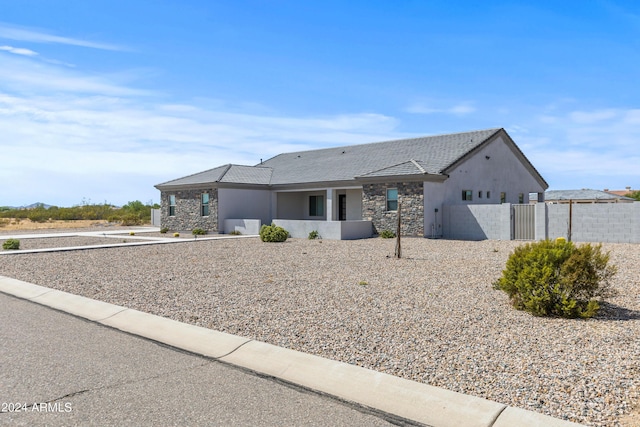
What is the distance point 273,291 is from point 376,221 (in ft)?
56.6

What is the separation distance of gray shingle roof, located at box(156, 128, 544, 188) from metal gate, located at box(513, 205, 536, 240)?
14.4 ft

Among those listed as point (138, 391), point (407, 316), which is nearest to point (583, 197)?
point (407, 316)

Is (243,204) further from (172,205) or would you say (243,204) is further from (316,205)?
(172,205)

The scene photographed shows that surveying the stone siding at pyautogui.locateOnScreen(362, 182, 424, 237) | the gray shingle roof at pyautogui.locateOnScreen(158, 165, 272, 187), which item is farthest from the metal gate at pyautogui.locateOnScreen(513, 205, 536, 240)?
the gray shingle roof at pyautogui.locateOnScreen(158, 165, 272, 187)

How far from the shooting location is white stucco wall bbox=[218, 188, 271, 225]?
31641 millimetres

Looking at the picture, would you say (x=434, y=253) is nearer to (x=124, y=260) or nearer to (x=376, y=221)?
(x=376, y=221)

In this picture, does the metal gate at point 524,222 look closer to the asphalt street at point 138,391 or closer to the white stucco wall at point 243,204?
the white stucco wall at point 243,204

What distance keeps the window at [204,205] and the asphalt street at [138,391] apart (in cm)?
2532

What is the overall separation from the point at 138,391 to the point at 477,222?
908 inches

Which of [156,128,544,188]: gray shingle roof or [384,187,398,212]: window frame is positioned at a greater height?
[156,128,544,188]: gray shingle roof

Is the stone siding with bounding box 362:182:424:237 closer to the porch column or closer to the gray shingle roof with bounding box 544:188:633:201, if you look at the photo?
the porch column

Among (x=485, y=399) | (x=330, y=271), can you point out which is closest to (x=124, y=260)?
(x=330, y=271)

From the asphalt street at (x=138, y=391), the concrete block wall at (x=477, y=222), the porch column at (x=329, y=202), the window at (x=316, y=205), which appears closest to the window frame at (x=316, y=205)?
the window at (x=316, y=205)

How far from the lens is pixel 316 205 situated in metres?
35.8
